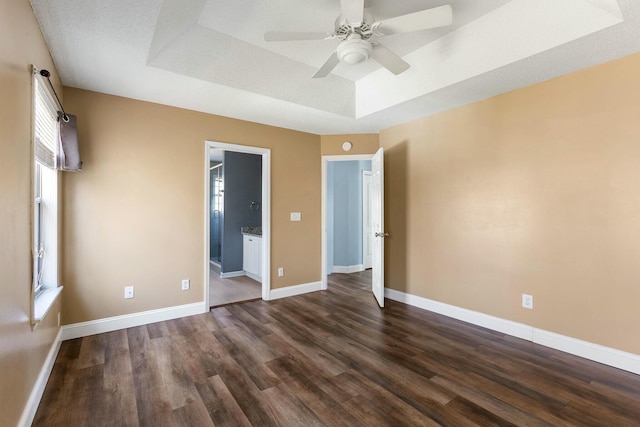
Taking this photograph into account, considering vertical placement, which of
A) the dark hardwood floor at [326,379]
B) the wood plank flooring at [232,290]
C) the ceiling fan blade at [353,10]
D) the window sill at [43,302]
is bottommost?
the dark hardwood floor at [326,379]

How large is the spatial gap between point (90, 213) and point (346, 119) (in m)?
3.02

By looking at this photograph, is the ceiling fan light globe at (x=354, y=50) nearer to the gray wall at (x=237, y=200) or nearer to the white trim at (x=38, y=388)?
the white trim at (x=38, y=388)

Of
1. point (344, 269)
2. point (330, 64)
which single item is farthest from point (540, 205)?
point (344, 269)

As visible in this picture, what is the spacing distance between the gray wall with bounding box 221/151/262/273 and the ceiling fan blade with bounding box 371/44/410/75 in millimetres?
3877

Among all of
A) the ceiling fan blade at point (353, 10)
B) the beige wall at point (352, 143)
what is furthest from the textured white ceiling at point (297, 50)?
the beige wall at point (352, 143)

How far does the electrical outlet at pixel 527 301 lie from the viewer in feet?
9.14

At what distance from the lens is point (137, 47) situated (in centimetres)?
222

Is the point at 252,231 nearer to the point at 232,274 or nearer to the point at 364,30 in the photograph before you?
the point at 232,274

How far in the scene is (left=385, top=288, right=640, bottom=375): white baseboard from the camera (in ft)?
7.48

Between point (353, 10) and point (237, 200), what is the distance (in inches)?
174

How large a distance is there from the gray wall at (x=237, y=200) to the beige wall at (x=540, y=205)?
3215 mm

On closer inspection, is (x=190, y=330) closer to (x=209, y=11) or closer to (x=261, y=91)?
(x=261, y=91)

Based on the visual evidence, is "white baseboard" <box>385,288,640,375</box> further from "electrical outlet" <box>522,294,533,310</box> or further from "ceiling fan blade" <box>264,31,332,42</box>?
"ceiling fan blade" <box>264,31,332,42</box>

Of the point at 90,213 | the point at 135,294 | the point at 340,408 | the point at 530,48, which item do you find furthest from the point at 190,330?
the point at 530,48
